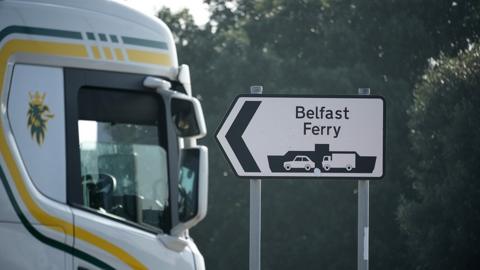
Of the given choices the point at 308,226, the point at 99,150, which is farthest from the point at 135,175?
the point at 308,226

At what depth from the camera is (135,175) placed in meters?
5.47

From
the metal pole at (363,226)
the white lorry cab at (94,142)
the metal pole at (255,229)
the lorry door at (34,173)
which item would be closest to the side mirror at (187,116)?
the white lorry cab at (94,142)

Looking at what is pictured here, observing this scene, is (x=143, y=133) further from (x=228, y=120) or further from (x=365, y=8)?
(x=365, y=8)

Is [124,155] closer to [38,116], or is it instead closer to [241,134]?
[38,116]

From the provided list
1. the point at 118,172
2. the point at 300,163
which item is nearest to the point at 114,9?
the point at 118,172

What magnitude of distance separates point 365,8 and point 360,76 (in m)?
3.96

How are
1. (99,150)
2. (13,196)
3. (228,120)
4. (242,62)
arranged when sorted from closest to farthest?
(13,196) < (99,150) < (228,120) < (242,62)

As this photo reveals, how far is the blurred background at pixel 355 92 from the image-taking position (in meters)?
33.0

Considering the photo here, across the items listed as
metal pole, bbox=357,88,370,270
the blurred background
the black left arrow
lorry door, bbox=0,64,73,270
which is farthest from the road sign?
the blurred background

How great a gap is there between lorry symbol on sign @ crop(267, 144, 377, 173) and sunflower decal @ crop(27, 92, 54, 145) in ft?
8.83

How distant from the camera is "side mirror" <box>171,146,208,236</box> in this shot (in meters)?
5.39

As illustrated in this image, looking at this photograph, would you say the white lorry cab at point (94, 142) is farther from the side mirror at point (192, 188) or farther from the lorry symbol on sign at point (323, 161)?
the lorry symbol on sign at point (323, 161)

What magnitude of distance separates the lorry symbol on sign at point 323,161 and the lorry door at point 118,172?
79.8 inches

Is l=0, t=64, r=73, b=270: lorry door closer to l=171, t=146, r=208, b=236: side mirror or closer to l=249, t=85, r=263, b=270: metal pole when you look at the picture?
l=171, t=146, r=208, b=236: side mirror
